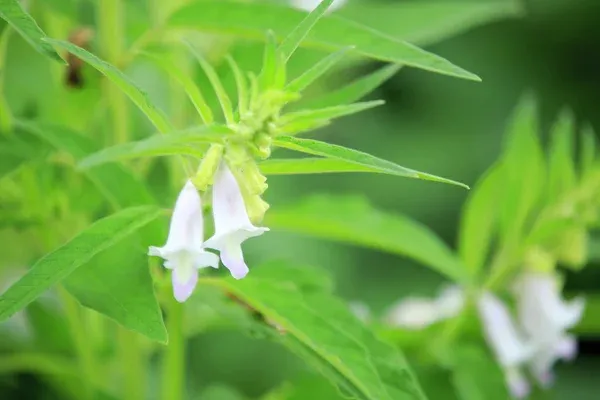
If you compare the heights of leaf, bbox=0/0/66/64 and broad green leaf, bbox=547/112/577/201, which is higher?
broad green leaf, bbox=547/112/577/201

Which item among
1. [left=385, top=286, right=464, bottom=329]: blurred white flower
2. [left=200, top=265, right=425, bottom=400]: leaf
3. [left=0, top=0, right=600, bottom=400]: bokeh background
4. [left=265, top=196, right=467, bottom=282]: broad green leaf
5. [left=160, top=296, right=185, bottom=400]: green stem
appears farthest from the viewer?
[left=0, top=0, right=600, bottom=400]: bokeh background

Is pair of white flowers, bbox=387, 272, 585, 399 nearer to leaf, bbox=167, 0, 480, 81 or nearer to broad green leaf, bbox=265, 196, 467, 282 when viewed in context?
broad green leaf, bbox=265, 196, 467, 282

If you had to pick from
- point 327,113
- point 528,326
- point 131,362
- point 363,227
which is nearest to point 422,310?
point 528,326

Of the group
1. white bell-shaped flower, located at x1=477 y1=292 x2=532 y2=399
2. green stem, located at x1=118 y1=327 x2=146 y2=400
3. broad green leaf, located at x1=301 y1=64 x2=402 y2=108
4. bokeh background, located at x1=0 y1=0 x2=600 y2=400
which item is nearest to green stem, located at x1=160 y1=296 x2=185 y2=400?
green stem, located at x1=118 y1=327 x2=146 y2=400

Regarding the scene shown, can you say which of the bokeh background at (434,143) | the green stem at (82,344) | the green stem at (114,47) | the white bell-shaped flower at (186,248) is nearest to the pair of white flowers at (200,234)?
the white bell-shaped flower at (186,248)

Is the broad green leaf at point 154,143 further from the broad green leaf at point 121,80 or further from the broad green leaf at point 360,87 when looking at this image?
the broad green leaf at point 360,87

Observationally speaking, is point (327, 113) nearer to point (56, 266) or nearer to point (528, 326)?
point (56, 266)
